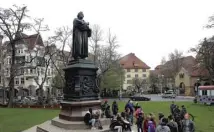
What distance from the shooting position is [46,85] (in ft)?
235

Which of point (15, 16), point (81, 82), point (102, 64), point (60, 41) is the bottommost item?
point (81, 82)

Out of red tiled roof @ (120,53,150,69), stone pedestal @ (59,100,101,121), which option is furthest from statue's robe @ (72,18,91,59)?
red tiled roof @ (120,53,150,69)

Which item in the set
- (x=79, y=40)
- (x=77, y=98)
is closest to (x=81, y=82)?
(x=77, y=98)

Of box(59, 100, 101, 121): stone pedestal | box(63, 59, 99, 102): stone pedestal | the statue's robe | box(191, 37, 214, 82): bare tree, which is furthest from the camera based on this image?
box(191, 37, 214, 82): bare tree

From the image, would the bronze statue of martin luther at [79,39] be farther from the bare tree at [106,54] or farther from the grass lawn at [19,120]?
the bare tree at [106,54]

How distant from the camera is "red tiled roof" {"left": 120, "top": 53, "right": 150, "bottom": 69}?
327ft

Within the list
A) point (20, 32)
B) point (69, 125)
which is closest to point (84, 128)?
point (69, 125)

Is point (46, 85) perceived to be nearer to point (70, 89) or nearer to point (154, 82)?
point (154, 82)

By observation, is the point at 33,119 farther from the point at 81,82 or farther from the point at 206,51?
the point at 206,51

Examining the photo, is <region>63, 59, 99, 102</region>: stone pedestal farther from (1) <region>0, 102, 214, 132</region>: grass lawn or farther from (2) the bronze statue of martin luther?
(1) <region>0, 102, 214, 132</region>: grass lawn

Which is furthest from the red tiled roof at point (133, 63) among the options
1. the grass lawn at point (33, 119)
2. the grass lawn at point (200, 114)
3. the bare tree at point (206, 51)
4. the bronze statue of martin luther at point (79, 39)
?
the bronze statue of martin luther at point (79, 39)

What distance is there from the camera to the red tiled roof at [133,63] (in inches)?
3927

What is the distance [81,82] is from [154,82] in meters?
73.7

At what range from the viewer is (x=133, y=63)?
330 ft
